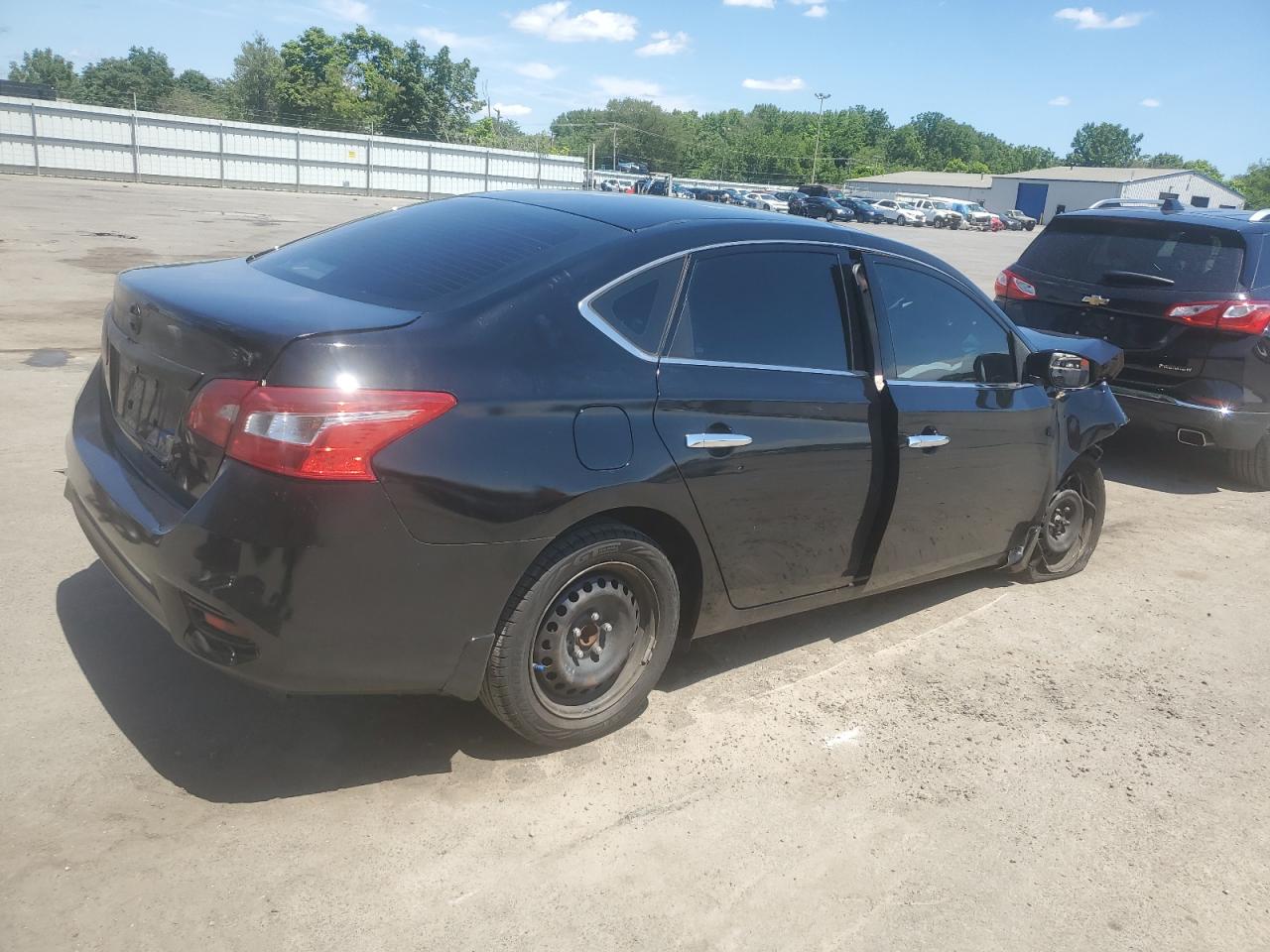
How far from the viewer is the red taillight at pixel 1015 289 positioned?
7.66 meters

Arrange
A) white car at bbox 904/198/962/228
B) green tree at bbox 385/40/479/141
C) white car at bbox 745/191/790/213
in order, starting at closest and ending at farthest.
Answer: white car at bbox 745/191/790/213, white car at bbox 904/198/962/228, green tree at bbox 385/40/479/141

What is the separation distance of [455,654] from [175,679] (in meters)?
1.27

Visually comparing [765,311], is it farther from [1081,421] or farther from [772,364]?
[1081,421]

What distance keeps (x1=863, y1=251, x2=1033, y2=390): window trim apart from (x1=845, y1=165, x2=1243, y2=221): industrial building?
78897 mm

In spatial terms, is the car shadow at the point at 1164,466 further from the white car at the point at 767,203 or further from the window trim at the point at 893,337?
the white car at the point at 767,203

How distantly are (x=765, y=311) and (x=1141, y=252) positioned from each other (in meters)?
4.88

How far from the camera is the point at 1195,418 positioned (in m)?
6.79

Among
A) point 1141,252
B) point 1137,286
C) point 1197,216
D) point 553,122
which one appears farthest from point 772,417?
point 553,122

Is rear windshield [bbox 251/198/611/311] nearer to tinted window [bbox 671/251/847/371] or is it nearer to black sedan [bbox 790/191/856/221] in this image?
tinted window [bbox 671/251/847/371]

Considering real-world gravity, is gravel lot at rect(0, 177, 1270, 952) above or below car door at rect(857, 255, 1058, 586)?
below

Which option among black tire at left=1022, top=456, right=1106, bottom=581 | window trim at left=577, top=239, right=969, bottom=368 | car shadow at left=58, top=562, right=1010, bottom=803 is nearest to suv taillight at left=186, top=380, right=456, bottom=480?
window trim at left=577, top=239, right=969, bottom=368

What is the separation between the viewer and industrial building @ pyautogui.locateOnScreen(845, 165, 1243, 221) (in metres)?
86.3

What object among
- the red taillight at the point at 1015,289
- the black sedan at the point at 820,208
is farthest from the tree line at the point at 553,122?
the red taillight at the point at 1015,289

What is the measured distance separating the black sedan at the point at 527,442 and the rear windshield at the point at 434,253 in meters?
0.02
